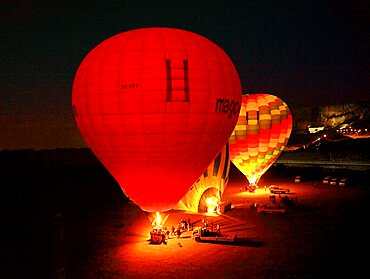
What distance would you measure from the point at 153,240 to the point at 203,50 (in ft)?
23.7

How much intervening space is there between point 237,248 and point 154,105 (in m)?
5.83

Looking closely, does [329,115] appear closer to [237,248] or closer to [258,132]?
[258,132]

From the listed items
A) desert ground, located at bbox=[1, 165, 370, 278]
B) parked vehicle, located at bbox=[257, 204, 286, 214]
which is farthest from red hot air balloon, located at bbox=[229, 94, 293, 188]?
parked vehicle, located at bbox=[257, 204, 286, 214]

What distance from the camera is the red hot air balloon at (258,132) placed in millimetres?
26312

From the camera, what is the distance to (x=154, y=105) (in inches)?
478

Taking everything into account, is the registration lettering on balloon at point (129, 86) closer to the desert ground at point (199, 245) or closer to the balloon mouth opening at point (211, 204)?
the desert ground at point (199, 245)

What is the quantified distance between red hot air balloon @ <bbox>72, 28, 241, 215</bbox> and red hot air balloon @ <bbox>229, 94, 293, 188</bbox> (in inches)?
496

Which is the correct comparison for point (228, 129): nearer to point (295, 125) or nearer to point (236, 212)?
point (236, 212)

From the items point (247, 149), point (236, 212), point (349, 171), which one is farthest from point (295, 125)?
point (236, 212)

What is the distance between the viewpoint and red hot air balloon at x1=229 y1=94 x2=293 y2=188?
26.3 metres

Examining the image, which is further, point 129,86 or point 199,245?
point 199,245

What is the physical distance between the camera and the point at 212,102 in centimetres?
1285

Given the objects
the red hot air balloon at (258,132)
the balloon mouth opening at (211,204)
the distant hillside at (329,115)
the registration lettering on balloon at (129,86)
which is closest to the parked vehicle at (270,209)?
the balloon mouth opening at (211,204)

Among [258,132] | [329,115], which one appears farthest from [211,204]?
[329,115]
